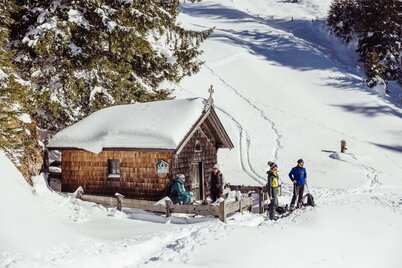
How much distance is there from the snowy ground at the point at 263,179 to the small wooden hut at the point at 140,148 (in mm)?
1666

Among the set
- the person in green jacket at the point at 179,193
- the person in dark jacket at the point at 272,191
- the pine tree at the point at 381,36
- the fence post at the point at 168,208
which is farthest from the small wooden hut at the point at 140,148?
the pine tree at the point at 381,36

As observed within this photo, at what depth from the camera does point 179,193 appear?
50.5ft

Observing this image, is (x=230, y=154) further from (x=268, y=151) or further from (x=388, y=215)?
(x=388, y=215)

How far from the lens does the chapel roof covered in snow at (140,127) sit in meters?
15.9

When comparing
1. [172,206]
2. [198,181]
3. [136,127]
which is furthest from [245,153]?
[172,206]

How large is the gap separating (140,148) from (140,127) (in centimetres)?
118

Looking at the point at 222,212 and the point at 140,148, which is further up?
the point at 140,148

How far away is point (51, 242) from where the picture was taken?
1000cm

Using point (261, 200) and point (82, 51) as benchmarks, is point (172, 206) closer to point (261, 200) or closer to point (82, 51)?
point (261, 200)

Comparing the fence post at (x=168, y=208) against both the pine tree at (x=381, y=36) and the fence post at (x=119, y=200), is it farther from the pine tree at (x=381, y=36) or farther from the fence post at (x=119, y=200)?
the pine tree at (x=381, y=36)

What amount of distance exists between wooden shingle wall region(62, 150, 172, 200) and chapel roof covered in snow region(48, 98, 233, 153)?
1.47 feet

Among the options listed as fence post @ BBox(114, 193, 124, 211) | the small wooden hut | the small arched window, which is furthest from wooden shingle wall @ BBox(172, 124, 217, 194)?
fence post @ BBox(114, 193, 124, 211)

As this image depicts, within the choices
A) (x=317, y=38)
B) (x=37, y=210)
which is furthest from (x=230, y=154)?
Result: (x=317, y=38)

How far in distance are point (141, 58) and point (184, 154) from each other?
7226mm
